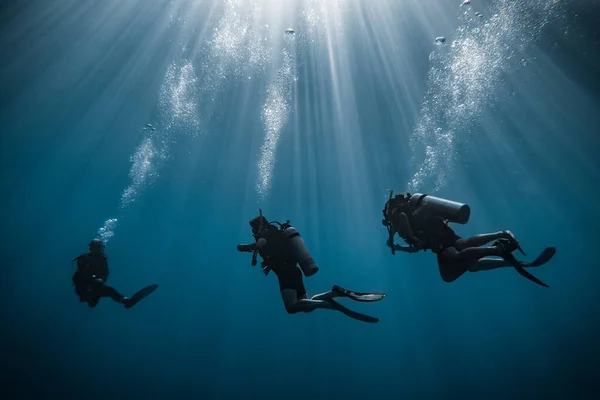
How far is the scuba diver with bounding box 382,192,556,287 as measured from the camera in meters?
3.49

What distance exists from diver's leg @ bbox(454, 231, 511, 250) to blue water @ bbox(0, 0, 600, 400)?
14.5 meters

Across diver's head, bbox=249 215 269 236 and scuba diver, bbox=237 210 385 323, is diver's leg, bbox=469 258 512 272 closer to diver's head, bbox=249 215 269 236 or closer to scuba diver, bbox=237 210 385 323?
scuba diver, bbox=237 210 385 323

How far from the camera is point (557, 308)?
52281mm

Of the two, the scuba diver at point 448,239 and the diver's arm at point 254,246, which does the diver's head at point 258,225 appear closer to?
the diver's arm at point 254,246

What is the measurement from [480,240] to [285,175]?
2418 centimetres

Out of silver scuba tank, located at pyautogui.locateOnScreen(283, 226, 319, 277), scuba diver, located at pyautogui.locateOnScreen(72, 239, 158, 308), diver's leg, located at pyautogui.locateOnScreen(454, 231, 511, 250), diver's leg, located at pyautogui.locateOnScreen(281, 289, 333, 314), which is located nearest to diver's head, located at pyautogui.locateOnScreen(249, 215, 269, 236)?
silver scuba tank, located at pyautogui.locateOnScreen(283, 226, 319, 277)

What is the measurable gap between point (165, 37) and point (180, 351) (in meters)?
56.7

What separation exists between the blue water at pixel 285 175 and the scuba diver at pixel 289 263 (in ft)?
46.3

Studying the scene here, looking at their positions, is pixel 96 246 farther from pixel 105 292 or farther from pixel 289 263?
pixel 289 263

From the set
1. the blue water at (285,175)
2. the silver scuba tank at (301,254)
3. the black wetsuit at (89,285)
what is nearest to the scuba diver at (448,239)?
the silver scuba tank at (301,254)

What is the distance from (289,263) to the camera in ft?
16.7

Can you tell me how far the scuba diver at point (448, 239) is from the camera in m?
3.49

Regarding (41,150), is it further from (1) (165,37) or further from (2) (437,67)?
(2) (437,67)

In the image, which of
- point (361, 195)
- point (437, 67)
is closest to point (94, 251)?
point (437, 67)
